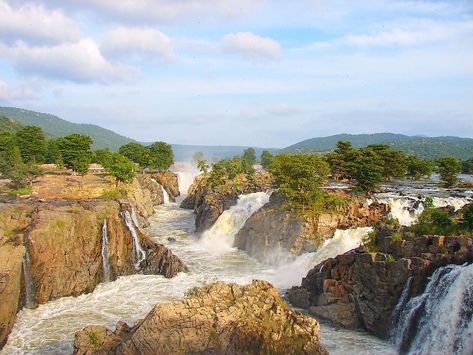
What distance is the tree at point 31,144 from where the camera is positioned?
76.2m

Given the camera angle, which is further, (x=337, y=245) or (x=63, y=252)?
(x=337, y=245)

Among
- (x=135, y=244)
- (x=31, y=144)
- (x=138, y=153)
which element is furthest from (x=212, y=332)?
(x=138, y=153)

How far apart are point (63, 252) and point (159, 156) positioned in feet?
178

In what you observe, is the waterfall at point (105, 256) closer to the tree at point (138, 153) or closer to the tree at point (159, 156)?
the tree at point (159, 156)

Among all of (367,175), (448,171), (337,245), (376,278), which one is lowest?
(337,245)

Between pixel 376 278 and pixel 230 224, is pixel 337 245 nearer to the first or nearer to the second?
pixel 376 278

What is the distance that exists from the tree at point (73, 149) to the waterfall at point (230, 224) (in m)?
24.2

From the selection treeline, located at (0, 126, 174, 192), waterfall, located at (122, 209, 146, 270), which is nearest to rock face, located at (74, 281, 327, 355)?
waterfall, located at (122, 209, 146, 270)

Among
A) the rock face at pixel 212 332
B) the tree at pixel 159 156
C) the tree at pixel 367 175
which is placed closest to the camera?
the rock face at pixel 212 332

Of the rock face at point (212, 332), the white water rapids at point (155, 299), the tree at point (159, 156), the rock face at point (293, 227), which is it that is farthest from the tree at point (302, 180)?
the tree at point (159, 156)

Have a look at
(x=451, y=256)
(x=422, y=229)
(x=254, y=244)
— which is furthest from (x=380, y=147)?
(x=451, y=256)

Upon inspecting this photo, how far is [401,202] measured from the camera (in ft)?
142

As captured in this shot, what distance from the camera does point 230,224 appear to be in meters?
50.8

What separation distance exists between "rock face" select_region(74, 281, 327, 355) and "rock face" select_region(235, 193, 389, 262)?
18.4 m
